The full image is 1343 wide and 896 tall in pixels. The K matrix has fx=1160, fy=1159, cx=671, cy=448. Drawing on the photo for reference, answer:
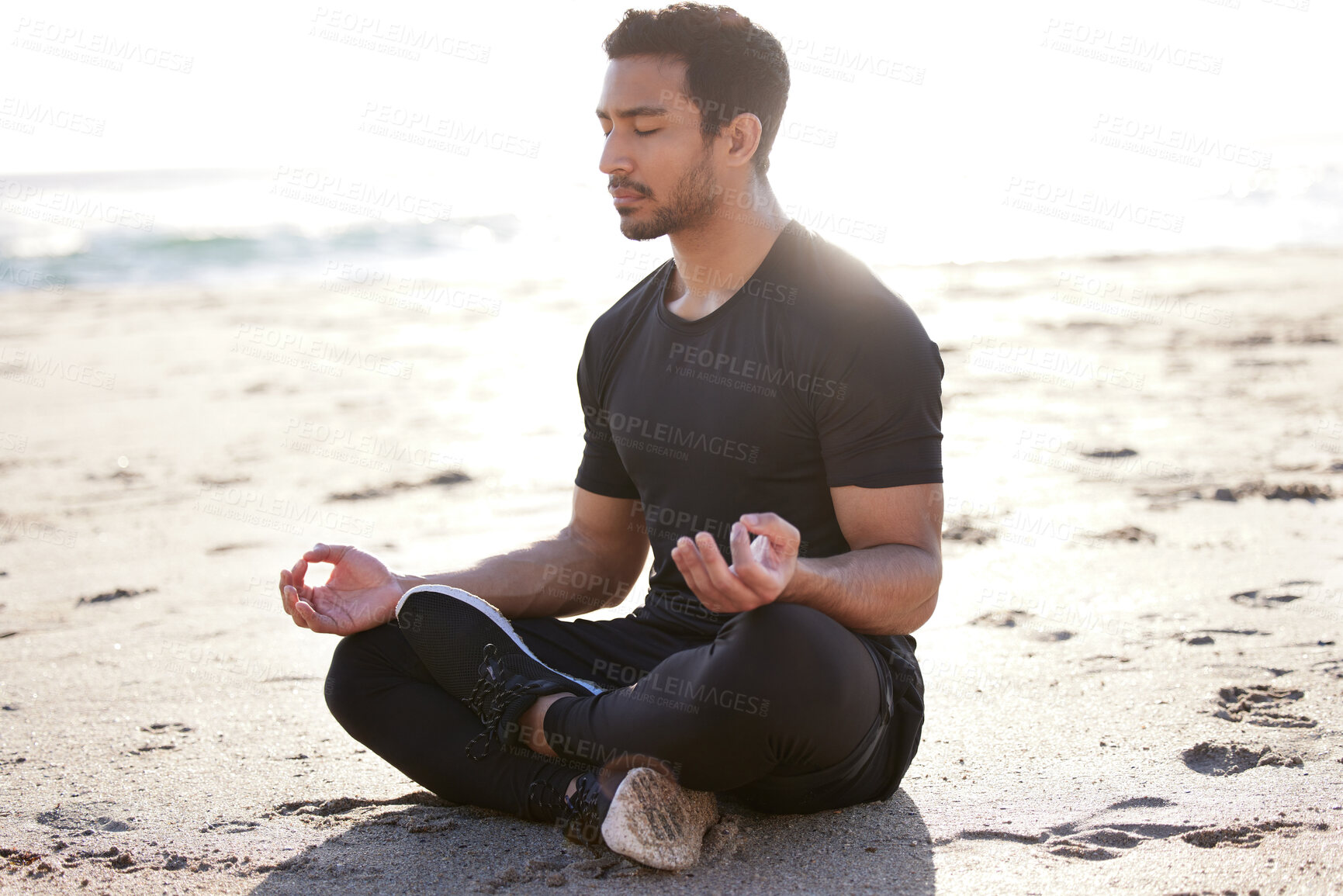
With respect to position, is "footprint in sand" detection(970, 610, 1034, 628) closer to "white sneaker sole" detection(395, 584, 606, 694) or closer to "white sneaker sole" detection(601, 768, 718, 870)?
"white sneaker sole" detection(395, 584, 606, 694)

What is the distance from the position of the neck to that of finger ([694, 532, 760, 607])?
2.98ft

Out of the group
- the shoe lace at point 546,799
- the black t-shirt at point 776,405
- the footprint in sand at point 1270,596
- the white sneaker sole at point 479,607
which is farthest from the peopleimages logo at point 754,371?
the footprint in sand at point 1270,596

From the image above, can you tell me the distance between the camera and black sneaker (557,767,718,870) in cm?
213

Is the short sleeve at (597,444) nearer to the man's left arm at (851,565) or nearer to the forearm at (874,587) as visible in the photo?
the man's left arm at (851,565)

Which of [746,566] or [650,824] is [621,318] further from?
[650,824]

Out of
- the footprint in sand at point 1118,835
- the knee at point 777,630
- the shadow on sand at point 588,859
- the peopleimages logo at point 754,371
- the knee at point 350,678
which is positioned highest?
the peopleimages logo at point 754,371

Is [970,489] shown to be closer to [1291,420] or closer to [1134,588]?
[1134,588]

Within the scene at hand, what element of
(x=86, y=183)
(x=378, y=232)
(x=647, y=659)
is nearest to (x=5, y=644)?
(x=647, y=659)

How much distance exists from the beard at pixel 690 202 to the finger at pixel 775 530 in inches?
37.1

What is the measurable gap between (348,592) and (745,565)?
1142 millimetres

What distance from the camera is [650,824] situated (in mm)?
2133

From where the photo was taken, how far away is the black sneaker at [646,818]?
6.98ft

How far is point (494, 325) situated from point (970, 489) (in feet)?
19.5

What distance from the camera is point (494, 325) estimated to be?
1020cm
